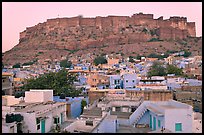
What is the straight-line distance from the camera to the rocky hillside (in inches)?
2203

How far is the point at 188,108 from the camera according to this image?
8.38 metres

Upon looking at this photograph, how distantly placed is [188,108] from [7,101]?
638 centimetres

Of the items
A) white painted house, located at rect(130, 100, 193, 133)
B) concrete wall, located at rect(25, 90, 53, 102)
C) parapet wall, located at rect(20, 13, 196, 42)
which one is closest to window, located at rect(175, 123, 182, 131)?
white painted house, located at rect(130, 100, 193, 133)

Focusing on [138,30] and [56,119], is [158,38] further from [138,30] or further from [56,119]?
[56,119]

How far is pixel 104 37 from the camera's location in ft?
196

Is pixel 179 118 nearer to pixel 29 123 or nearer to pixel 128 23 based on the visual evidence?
pixel 29 123

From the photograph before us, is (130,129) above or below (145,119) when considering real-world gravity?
below

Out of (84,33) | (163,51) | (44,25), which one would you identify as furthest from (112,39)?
(44,25)

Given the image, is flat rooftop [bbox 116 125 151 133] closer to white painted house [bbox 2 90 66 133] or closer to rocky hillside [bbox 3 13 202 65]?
white painted house [bbox 2 90 66 133]

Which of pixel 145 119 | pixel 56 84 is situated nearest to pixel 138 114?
pixel 145 119

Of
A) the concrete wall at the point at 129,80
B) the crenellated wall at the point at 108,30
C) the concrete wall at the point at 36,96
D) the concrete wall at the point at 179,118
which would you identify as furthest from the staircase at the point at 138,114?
the crenellated wall at the point at 108,30

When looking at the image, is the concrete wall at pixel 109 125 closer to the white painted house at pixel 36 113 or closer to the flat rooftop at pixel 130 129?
the flat rooftop at pixel 130 129

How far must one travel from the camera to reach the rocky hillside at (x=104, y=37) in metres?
56.0

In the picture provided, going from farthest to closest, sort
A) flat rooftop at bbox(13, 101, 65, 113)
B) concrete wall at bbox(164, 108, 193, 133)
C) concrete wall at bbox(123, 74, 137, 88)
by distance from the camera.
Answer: concrete wall at bbox(123, 74, 137, 88)
flat rooftop at bbox(13, 101, 65, 113)
concrete wall at bbox(164, 108, 193, 133)
